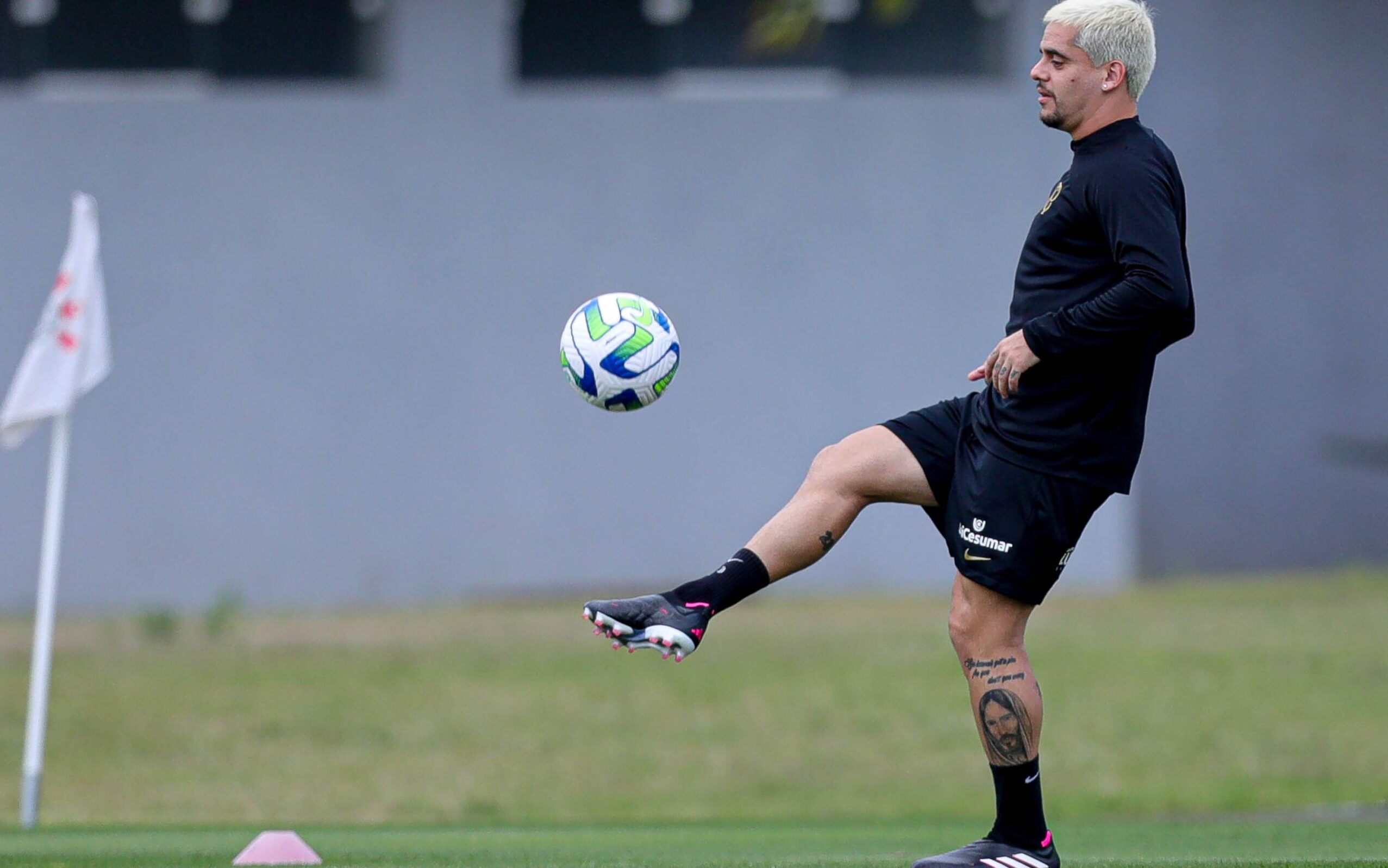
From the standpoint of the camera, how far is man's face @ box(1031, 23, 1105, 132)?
5.39m

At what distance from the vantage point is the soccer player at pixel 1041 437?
17.1 feet

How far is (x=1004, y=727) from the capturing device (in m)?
5.49

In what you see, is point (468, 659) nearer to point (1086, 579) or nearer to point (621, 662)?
point (621, 662)

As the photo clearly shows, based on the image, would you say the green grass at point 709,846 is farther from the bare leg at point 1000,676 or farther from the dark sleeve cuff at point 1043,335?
the dark sleeve cuff at point 1043,335

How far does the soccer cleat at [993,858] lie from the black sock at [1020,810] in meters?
0.02

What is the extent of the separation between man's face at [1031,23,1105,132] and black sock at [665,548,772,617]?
1480mm

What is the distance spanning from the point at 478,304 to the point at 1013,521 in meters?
12.7

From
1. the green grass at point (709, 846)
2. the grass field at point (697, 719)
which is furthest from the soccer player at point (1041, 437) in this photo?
the grass field at point (697, 719)

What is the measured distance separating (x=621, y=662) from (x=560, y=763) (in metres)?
2.47

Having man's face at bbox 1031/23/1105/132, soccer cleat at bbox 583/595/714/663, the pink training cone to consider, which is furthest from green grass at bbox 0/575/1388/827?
man's face at bbox 1031/23/1105/132

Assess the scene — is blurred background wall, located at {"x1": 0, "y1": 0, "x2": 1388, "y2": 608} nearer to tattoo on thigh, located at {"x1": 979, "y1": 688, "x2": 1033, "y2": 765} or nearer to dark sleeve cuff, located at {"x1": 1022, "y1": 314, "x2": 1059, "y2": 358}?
tattoo on thigh, located at {"x1": 979, "y1": 688, "x2": 1033, "y2": 765}

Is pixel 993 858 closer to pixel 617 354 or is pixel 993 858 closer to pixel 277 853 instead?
pixel 617 354

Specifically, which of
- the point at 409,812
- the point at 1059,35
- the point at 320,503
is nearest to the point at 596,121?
the point at 320,503

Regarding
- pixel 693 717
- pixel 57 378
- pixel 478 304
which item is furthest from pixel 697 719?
pixel 57 378
